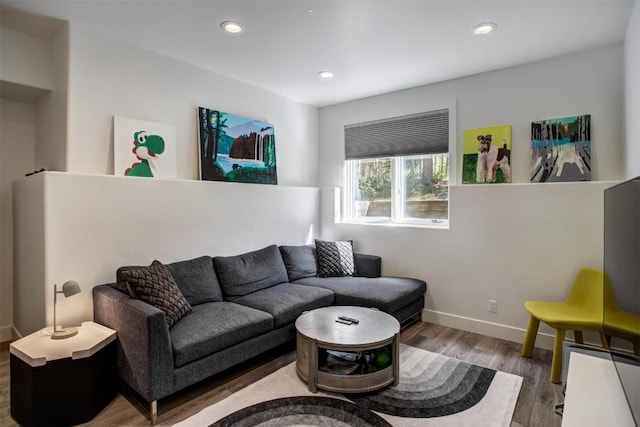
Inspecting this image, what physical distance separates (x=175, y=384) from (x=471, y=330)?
287 centimetres

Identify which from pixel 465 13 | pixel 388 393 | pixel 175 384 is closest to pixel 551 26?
pixel 465 13

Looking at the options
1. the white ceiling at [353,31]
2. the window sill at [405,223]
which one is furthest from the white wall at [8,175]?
the window sill at [405,223]

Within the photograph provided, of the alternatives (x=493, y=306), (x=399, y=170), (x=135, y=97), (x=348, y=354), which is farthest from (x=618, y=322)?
(x=135, y=97)

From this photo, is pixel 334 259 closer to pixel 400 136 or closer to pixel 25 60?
pixel 400 136

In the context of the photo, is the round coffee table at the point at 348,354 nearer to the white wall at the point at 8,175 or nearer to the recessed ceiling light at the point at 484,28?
the recessed ceiling light at the point at 484,28

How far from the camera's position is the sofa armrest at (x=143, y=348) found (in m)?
2.09

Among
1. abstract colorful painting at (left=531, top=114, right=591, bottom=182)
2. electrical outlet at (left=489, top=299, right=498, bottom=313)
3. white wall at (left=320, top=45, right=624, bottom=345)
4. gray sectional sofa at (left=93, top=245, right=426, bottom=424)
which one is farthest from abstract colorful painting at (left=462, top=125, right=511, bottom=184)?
gray sectional sofa at (left=93, top=245, right=426, bottom=424)

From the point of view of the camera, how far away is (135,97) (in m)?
3.07

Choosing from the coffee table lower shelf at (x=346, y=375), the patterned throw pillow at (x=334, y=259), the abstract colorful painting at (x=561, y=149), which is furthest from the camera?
the patterned throw pillow at (x=334, y=259)

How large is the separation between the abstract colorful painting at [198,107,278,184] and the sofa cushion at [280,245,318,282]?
2.86 ft

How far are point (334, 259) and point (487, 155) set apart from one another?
6.50ft

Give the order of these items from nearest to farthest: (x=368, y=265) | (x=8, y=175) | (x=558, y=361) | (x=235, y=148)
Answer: (x=558, y=361)
(x=8, y=175)
(x=235, y=148)
(x=368, y=265)

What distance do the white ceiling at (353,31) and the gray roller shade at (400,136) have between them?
51 centimetres

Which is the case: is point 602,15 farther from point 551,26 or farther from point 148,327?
point 148,327
